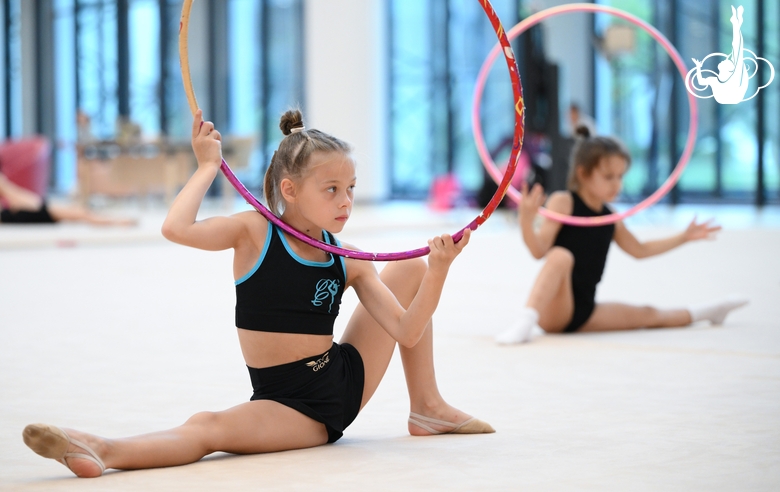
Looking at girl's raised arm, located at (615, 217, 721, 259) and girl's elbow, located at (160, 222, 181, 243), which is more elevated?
girl's elbow, located at (160, 222, 181, 243)

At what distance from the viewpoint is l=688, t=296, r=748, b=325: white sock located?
3.37m

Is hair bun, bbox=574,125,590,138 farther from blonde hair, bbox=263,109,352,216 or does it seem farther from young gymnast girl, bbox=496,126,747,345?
blonde hair, bbox=263,109,352,216

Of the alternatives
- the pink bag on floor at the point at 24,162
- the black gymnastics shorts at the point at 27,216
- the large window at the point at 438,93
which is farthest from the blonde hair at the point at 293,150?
the large window at the point at 438,93

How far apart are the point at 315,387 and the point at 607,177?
71.9 inches

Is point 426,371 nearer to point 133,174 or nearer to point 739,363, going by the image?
point 739,363

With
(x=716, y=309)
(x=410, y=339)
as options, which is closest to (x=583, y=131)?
(x=716, y=309)

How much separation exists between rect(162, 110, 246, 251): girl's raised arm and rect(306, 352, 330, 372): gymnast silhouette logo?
270mm

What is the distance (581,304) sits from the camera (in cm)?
325

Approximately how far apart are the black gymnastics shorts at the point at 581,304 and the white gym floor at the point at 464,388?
6 centimetres

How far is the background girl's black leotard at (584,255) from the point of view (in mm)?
3252

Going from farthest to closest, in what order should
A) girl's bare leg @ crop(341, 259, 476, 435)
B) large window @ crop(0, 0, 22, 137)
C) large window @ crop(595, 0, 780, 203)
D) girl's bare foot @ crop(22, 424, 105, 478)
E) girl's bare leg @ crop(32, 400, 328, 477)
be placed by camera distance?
large window @ crop(0, 0, 22, 137)
large window @ crop(595, 0, 780, 203)
girl's bare leg @ crop(341, 259, 476, 435)
girl's bare leg @ crop(32, 400, 328, 477)
girl's bare foot @ crop(22, 424, 105, 478)

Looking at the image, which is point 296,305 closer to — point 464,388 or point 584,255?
point 464,388

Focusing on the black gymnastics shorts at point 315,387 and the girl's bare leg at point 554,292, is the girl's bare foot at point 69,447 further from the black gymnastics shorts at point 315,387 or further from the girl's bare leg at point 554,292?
the girl's bare leg at point 554,292

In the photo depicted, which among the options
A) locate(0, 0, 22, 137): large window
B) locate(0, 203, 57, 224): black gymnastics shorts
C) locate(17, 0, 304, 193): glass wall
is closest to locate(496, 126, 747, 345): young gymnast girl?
locate(0, 203, 57, 224): black gymnastics shorts
